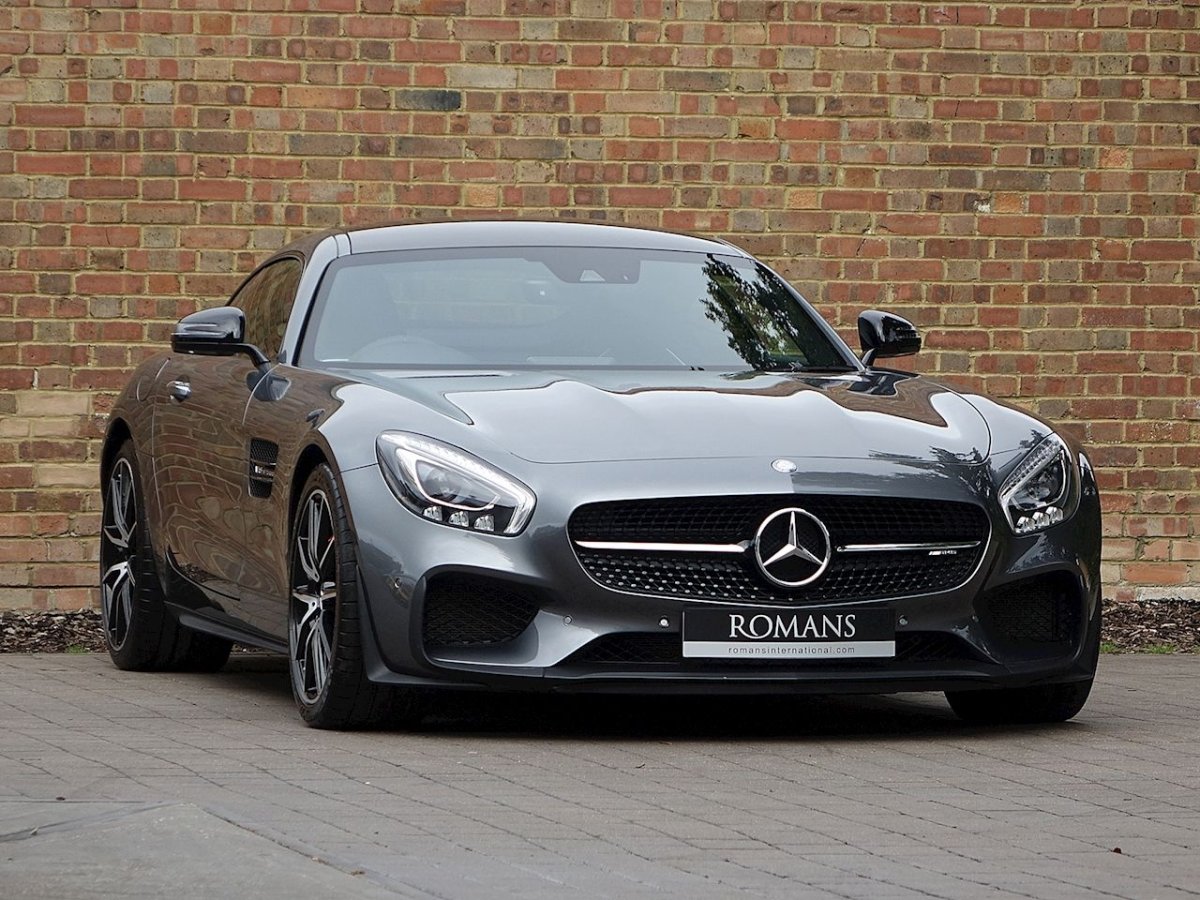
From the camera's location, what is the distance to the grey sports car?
636 centimetres

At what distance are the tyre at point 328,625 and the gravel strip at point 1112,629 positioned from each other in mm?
2964

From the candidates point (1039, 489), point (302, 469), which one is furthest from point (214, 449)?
point (1039, 489)

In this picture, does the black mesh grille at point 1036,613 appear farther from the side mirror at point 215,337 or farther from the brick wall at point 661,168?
the brick wall at point 661,168

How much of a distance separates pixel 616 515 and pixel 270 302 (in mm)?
2375

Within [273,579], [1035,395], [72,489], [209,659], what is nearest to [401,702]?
[273,579]

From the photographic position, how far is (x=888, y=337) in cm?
813

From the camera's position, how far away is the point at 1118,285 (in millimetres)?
11477

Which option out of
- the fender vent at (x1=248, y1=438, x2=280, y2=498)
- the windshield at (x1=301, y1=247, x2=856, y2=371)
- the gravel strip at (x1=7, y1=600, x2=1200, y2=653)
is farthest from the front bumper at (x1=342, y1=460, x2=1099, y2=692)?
the gravel strip at (x1=7, y1=600, x2=1200, y2=653)

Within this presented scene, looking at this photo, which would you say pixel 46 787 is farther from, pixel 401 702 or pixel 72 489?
pixel 72 489

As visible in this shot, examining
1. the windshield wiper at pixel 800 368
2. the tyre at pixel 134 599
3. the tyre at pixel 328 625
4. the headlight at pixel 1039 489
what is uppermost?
the windshield wiper at pixel 800 368

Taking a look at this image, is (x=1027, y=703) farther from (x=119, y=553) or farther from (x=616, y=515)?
(x=119, y=553)

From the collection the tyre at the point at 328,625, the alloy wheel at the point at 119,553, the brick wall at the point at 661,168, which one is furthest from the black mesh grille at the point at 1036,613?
the brick wall at the point at 661,168

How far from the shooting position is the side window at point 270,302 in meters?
7.96

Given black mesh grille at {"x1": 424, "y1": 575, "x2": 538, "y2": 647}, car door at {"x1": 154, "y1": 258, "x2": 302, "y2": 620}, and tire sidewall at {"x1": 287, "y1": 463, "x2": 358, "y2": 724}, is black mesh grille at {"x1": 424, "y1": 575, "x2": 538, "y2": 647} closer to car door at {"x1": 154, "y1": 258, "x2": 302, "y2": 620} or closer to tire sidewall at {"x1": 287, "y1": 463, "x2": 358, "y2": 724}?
tire sidewall at {"x1": 287, "y1": 463, "x2": 358, "y2": 724}
